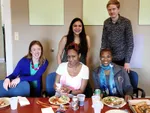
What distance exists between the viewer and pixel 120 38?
2.61m

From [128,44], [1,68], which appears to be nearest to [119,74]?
[128,44]

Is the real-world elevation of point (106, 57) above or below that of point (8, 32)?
below

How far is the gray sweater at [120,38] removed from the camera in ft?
8.34

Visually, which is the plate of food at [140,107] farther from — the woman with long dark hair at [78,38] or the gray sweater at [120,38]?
the woman with long dark hair at [78,38]

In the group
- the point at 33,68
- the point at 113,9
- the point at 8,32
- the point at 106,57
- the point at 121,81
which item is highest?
the point at 113,9

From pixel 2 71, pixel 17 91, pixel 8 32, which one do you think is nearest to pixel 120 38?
pixel 17 91

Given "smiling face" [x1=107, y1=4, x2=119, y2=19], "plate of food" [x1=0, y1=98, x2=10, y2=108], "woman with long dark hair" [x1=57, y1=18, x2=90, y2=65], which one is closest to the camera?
"plate of food" [x1=0, y1=98, x2=10, y2=108]

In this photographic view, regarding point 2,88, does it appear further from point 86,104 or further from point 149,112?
point 149,112

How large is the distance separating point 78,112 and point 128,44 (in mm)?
1334

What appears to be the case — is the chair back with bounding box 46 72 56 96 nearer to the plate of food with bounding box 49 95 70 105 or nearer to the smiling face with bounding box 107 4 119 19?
the plate of food with bounding box 49 95 70 105

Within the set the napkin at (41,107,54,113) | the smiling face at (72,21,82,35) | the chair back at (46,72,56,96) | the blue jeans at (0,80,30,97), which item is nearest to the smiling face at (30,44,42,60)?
the chair back at (46,72,56,96)

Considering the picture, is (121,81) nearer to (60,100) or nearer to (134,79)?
(134,79)

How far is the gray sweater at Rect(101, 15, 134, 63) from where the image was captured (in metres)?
2.54

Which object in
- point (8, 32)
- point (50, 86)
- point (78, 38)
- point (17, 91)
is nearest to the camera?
point (17, 91)
